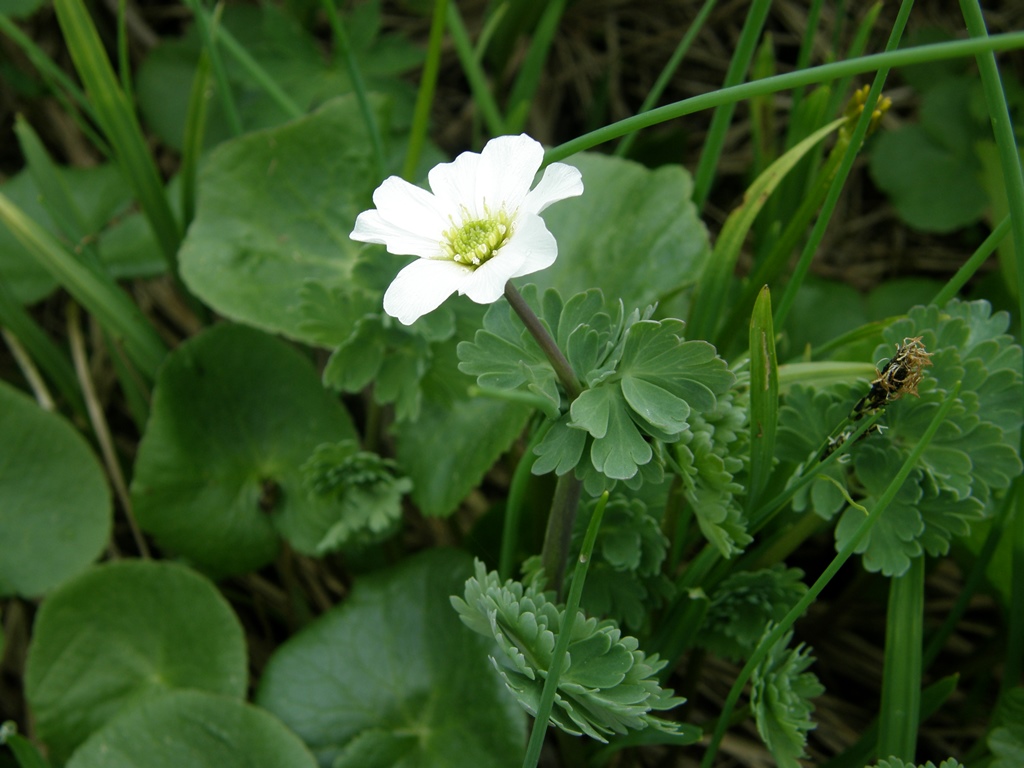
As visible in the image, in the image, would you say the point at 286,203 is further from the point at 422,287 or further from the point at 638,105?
the point at 638,105

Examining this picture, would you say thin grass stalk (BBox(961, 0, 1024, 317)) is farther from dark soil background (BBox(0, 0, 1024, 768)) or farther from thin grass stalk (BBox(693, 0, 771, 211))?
dark soil background (BBox(0, 0, 1024, 768))

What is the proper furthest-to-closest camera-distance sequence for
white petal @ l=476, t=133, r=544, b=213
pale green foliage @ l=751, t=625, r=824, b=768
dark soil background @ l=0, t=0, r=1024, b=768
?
dark soil background @ l=0, t=0, r=1024, b=768 → pale green foliage @ l=751, t=625, r=824, b=768 → white petal @ l=476, t=133, r=544, b=213

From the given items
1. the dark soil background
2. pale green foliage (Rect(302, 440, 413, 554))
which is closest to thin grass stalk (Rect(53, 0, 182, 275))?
the dark soil background

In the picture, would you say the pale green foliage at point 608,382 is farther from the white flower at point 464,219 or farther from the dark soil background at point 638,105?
the dark soil background at point 638,105

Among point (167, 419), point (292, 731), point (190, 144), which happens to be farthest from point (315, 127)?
point (292, 731)

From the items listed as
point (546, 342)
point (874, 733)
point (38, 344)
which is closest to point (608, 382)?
point (546, 342)

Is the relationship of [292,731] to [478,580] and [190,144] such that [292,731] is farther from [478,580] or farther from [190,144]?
[190,144]
